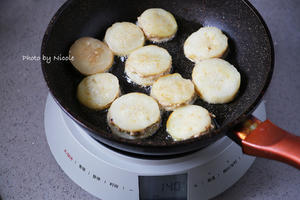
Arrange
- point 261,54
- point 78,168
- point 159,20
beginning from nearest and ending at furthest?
point 78,168 → point 261,54 → point 159,20

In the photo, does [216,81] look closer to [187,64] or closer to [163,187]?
[187,64]

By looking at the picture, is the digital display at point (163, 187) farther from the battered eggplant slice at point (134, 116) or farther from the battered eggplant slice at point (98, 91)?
the battered eggplant slice at point (98, 91)

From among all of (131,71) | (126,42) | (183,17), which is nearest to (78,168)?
(131,71)

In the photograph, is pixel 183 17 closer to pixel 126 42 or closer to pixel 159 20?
pixel 159 20

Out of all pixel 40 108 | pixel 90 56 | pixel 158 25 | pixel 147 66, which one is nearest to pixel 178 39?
pixel 158 25

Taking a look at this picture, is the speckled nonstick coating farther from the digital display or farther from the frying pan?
the digital display

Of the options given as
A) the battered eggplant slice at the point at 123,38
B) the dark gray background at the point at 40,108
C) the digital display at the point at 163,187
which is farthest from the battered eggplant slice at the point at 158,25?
the digital display at the point at 163,187

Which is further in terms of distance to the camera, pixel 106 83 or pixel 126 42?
pixel 126 42
